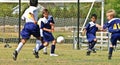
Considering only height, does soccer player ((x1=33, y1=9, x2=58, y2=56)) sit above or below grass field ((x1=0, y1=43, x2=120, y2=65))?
above

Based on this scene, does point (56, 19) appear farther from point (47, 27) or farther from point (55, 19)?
point (47, 27)

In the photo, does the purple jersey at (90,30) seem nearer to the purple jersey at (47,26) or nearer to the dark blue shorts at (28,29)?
the purple jersey at (47,26)

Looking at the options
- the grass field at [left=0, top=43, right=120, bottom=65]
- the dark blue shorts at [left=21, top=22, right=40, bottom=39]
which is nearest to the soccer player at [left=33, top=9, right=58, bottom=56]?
the grass field at [left=0, top=43, right=120, bottom=65]

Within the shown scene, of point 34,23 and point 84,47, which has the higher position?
point 34,23

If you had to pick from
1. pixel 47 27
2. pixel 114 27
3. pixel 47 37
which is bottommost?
pixel 47 37

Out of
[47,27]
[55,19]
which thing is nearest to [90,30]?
[47,27]

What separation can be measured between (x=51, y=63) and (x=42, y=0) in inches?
594

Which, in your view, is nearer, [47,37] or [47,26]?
[47,37]

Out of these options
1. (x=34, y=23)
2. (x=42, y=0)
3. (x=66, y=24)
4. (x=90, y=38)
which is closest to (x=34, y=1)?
(x=34, y=23)

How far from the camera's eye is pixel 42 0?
1125 inches

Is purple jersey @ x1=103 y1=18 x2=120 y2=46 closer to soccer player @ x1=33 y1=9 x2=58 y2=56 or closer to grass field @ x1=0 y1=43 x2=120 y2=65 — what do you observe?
grass field @ x1=0 y1=43 x2=120 y2=65

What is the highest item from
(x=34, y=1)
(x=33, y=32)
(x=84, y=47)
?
(x=34, y=1)

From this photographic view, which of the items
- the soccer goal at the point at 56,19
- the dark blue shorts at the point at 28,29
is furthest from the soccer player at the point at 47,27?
the soccer goal at the point at 56,19

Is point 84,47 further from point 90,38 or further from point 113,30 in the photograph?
point 113,30
